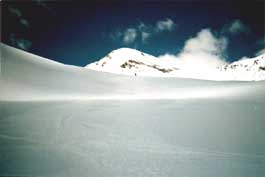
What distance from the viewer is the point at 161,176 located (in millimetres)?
937

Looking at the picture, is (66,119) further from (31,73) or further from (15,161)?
(31,73)

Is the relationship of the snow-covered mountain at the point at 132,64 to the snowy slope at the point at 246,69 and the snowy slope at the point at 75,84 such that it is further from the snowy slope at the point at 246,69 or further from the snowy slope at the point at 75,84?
the snowy slope at the point at 75,84

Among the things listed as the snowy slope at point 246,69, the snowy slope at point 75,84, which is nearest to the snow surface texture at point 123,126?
the snowy slope at point 75,84

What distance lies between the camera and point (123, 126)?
1134 millimetres

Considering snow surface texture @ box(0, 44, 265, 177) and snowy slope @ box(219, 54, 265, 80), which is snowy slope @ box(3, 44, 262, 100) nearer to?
snow surface texture @ box(0, 44, 265, 177)

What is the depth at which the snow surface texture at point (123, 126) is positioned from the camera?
980 millimetres

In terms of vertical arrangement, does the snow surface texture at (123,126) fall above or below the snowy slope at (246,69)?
below

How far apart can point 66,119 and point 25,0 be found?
1.07 meters

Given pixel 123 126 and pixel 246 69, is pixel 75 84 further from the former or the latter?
pixel 246 69

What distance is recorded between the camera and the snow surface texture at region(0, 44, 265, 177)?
3.22 ft

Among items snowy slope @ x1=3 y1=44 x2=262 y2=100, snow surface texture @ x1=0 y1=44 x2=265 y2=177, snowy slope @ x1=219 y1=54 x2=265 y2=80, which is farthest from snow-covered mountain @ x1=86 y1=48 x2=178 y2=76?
snow surface texture @ x1=0 y1=44 x2=265 y2=177

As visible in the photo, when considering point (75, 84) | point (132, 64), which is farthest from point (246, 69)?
point (75, 84)

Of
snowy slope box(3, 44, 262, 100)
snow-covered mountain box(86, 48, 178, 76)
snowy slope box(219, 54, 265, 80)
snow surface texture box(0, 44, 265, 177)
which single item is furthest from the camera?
snow-covered mountain box(86, 48, 178, 76)

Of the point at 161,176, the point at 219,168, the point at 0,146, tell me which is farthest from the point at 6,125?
the point at 219,168
